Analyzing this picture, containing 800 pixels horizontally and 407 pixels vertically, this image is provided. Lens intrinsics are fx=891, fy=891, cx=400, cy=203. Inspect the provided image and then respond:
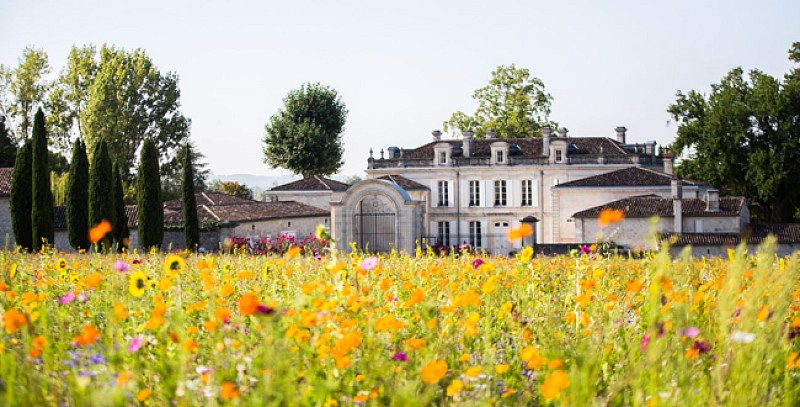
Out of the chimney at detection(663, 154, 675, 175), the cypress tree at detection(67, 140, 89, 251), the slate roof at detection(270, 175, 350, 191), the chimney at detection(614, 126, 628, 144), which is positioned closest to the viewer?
the cypress tree at detection(67, 140, 89, 251)

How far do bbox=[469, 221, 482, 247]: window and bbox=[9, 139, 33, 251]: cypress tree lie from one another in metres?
22.5

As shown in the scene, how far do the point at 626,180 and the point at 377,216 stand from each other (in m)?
14.1

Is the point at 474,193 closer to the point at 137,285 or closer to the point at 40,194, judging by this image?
the point at 40,194

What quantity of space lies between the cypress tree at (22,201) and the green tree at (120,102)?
17.4 meters

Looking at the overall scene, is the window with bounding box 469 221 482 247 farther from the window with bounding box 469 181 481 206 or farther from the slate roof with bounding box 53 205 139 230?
the slate roof with bounding box 53 205 139 230

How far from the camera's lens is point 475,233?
149 feet

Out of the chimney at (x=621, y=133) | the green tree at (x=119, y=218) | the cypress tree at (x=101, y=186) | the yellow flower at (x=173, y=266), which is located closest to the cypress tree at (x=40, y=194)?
the cypress tree at (x=101, y=186)

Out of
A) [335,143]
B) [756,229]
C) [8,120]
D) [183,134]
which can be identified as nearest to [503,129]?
[335,143]

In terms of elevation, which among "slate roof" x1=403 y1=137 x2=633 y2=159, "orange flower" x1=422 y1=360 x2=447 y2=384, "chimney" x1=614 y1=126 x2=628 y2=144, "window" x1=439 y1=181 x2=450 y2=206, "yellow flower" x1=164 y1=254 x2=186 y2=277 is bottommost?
"orange flower" x1=422 y1=360 x2=447 y2=384

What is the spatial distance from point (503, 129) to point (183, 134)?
19814 millimetres

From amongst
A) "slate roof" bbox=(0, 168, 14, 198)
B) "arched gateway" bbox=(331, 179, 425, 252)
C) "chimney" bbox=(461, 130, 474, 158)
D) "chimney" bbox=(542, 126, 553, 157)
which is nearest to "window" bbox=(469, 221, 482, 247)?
"chimney" bbox=(461, 130, 474, 158)

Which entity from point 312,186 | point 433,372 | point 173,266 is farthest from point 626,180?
point 433,372

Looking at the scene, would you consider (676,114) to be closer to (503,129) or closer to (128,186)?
(503,129)

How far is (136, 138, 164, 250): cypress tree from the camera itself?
30094 millimetres
